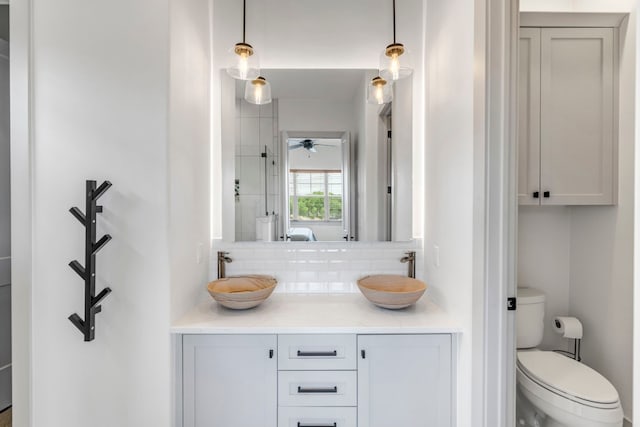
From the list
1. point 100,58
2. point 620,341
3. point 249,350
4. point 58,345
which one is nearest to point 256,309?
point 249,350

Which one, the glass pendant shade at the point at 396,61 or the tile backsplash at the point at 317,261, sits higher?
the glass pendant shade at the point at 396,61

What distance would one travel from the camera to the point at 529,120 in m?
1.76

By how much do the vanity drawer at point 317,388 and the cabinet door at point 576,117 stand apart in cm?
152

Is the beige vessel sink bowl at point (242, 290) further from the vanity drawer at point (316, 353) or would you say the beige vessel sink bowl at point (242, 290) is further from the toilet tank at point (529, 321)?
the toilet tank at point (529, 321)

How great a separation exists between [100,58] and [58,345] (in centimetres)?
128

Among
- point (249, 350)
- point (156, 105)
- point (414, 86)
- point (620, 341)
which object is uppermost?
point (414, 86)

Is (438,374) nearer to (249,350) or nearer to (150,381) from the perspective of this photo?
(249,350)

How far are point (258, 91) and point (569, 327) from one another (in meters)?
2.48

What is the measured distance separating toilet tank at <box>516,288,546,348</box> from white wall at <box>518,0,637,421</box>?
0.26m

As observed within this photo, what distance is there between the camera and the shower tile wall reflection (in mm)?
1975

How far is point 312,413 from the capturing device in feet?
4.65

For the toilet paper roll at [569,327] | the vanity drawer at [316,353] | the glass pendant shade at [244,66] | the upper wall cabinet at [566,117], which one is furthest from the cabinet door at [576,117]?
the glass pendant shade at [244,66]

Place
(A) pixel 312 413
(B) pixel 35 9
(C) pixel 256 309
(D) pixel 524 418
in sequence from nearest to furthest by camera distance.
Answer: (B) pixel 35 9, (A) pixel 312 413, (C) pixel 256 309, (D) pixel 524 418

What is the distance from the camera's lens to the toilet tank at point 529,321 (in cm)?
185
